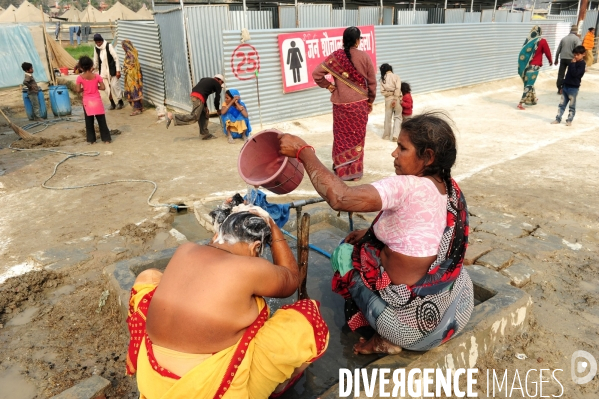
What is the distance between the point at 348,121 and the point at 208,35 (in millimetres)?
4733

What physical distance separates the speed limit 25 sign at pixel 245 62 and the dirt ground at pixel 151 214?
1232 mm

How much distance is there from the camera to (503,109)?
11422 millimetres

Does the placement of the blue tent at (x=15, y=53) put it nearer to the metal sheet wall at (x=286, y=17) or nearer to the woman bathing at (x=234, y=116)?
the metal sheet wall at (x=286, y=17)

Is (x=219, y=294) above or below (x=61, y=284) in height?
above

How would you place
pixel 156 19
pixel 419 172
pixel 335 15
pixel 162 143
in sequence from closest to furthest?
pixel 419 172
pixel 162 143
pixel 156 19
pixel 335 15

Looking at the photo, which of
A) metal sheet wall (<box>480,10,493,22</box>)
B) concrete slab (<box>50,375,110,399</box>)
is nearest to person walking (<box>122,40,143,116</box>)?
concrete slab (<box>50,375,110,399</box>)

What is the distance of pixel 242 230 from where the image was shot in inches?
80.6

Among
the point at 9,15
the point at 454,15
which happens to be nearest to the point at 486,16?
the point at 454,15

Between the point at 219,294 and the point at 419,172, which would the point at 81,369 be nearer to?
the point at 219,294

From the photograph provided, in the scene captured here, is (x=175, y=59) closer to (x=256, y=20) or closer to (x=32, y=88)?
(x=256, y=20)

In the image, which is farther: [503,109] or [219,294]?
[503,109]

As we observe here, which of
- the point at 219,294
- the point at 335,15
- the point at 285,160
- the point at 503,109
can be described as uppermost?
the point at 335,15

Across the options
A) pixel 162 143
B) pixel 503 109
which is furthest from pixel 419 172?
pixel 503 109

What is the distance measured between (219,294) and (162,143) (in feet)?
23.0
